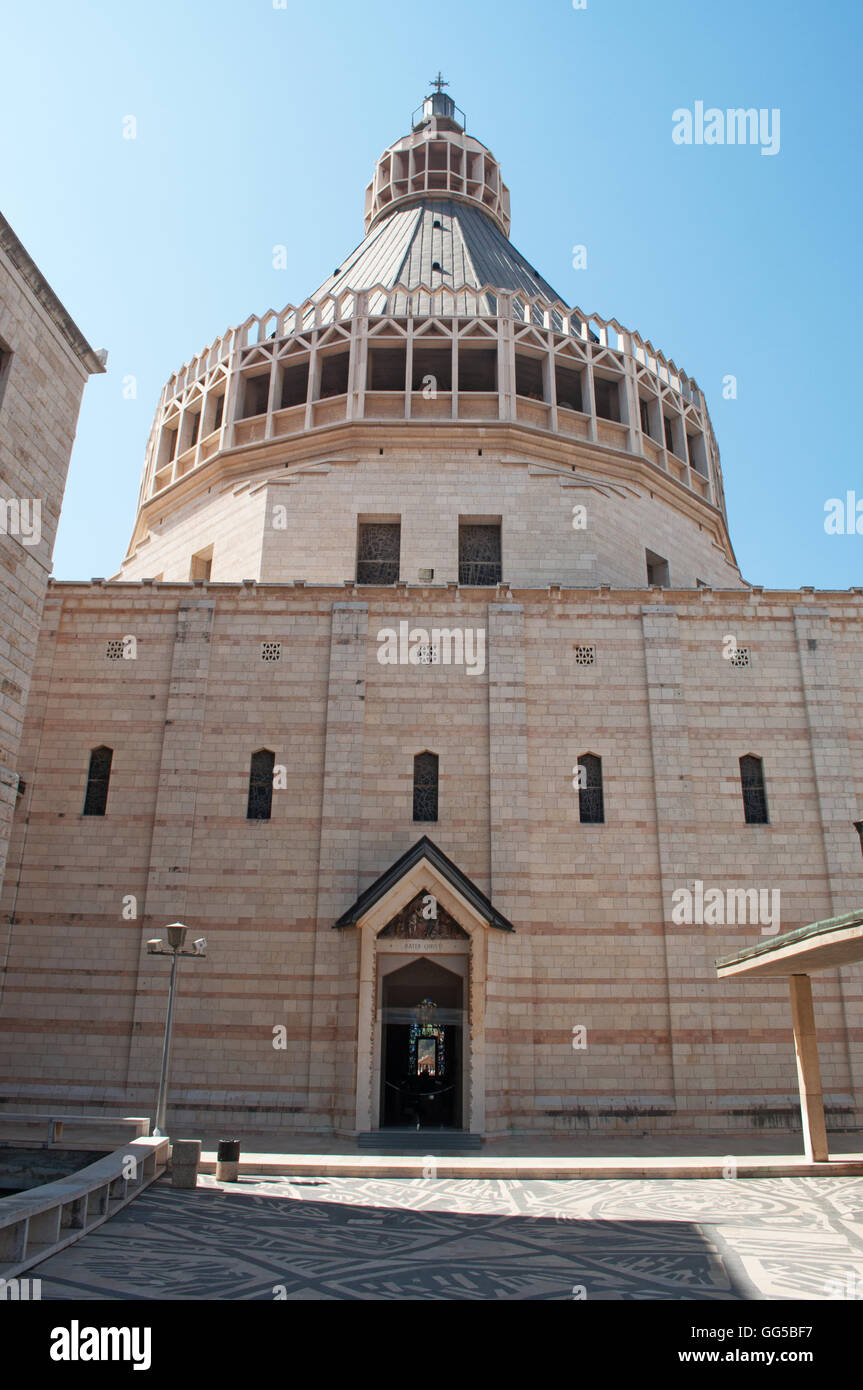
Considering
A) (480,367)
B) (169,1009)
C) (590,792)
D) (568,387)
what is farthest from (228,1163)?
(568,387)

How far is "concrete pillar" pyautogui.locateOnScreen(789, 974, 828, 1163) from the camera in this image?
15.1 meters

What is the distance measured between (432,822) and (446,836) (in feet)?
1.50

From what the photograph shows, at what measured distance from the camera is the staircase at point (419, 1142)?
17.0 meters

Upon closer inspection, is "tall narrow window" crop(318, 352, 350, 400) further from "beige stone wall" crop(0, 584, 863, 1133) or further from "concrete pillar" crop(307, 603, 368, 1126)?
"concrete pillar" crop(307, 603, 368, 1126)

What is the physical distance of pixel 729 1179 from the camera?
14.0 meters

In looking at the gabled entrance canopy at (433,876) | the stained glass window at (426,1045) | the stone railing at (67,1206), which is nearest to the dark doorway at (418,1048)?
the stained glass window at (426,1045)

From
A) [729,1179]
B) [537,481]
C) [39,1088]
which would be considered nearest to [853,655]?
[537,481]

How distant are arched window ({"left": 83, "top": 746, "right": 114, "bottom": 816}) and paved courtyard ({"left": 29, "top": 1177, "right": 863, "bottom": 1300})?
33.5ft

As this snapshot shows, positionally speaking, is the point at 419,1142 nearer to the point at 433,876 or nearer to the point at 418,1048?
the point at 433,876

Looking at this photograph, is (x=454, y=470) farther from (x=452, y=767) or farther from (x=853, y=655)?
(x=853, y=655)

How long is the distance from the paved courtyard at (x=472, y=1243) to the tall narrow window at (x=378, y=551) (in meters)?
16.1

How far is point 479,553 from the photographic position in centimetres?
2609

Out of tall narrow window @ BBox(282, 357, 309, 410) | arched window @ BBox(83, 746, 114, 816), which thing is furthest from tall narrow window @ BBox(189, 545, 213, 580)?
arched window @ BBox(83, 746, 114, 816)
